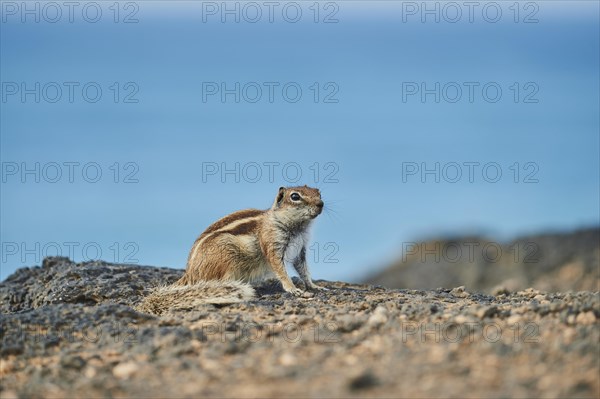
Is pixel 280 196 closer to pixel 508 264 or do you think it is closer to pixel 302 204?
pixel 302 204

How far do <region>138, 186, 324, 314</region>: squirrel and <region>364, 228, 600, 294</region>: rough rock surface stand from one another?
26.0ft

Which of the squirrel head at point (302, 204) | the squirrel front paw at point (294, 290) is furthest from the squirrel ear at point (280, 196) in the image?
the squirrel front paw at point (294, 290)

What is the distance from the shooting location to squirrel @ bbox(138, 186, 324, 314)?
37.6 feet

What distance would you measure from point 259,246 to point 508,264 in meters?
13.3

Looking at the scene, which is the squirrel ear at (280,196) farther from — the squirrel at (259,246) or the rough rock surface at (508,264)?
the rough rock surface at (508,264)

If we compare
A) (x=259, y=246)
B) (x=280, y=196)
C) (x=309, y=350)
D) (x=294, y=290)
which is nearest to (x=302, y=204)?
(x=280, y=196)

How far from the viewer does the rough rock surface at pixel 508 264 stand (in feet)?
67.7

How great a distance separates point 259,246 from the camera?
38.8 ft

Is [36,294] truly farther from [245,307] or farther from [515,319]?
[515,319]

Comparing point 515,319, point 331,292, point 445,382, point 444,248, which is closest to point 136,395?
point 445,382

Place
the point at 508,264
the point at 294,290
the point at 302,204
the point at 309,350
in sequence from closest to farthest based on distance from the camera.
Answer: the point at 309,350 < the point at 294,290 < the point at 302,204 < the point at 508,264

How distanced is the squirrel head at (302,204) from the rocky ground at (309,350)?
1.69m

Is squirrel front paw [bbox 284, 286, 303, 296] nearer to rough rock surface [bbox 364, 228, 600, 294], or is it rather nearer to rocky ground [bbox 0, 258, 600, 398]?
rocky ground [bbox 0, 258, 600, 398]

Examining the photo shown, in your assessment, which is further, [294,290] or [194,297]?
[294,290]
